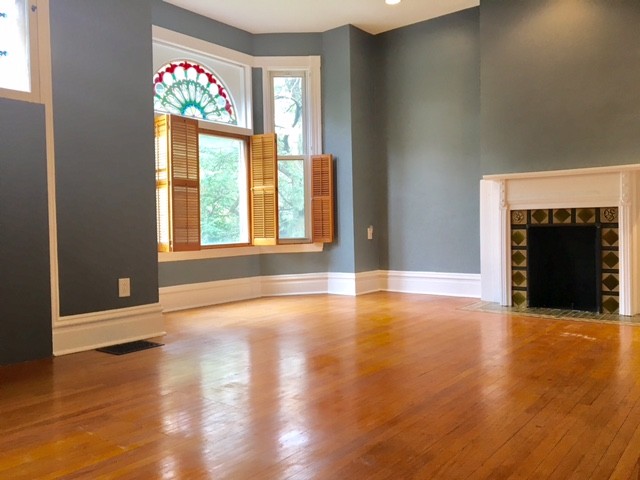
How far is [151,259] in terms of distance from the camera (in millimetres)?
4078

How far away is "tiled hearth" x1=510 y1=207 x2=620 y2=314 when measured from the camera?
4688mm

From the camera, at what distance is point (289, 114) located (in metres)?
6.41

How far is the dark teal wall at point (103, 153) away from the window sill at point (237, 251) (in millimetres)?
1288

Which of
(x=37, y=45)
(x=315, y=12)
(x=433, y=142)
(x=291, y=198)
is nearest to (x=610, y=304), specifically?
(x=433, y=142)

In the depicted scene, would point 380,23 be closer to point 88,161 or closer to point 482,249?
point 482,249

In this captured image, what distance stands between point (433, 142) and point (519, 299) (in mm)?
2100

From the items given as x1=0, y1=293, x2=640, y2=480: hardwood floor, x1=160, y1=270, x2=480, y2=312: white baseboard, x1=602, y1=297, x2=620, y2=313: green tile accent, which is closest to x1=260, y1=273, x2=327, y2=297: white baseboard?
x1=160, y1=270, x2=480, y2=312: white baseboard

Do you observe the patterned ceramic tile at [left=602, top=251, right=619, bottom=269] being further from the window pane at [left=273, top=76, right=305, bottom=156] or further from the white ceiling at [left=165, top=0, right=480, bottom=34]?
the window pane at [left=273, top=76, right=305, bottom=156]

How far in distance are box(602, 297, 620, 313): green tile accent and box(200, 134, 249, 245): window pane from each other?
12.4 ft

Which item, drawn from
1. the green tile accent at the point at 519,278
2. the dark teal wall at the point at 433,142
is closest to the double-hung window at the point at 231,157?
the dark teal wall at the point at 433,142

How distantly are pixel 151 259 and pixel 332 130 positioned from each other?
10.1 feet

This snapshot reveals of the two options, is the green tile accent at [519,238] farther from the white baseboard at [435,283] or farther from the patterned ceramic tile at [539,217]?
the white baseboard at [435,283]

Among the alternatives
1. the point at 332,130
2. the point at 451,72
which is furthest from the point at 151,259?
the point at 451,72

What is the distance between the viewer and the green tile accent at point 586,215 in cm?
478
